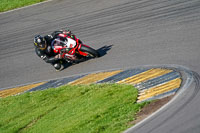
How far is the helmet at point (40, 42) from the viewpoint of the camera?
1484 cm

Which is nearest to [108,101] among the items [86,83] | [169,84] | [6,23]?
[169,84]

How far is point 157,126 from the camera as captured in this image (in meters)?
8.18

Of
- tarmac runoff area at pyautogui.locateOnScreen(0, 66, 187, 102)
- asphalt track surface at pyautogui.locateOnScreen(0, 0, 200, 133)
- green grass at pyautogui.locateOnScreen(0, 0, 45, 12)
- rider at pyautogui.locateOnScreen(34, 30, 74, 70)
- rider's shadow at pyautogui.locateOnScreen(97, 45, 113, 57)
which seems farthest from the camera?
green grass at pyautogui.locateOnScreen(0, 0, 45, 12)

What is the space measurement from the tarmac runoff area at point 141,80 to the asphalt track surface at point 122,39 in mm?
392

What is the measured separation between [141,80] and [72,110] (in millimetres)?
2215

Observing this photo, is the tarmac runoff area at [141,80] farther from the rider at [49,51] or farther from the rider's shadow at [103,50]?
the rider's shadow at [103,50]

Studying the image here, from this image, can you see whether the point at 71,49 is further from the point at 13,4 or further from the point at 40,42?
the point at 13,4

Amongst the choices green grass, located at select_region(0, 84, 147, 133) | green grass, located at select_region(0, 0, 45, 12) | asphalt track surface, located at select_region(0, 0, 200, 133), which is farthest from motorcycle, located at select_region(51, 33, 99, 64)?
green grass, located at select_region(0, 0, 45, 12)

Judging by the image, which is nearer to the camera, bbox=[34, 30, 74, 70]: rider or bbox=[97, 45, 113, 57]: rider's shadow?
bbox=[34, 30, 74, 70]: rider

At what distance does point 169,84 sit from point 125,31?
630 cm

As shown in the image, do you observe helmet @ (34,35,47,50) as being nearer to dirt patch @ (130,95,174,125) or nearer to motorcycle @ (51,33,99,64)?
motorcycle @ (51,33,99,64)

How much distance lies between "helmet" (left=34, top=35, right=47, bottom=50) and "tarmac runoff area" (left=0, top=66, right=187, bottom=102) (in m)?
1.36

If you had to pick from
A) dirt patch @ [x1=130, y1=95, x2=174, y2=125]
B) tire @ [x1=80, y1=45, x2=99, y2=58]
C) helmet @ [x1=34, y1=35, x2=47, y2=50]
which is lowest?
tire @ [x1=80, y1=45, x2=99, y2=58]

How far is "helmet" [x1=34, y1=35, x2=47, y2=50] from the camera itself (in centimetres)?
1484
